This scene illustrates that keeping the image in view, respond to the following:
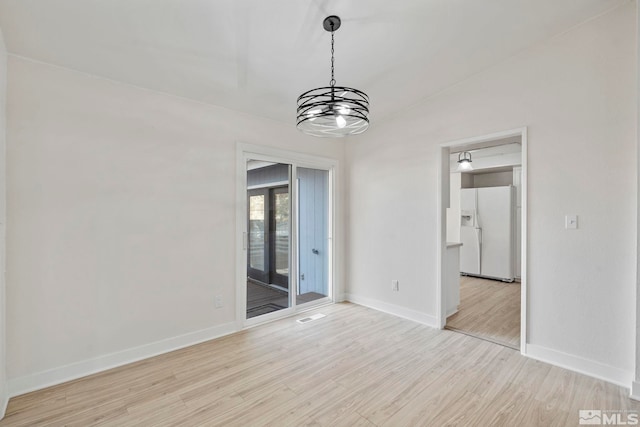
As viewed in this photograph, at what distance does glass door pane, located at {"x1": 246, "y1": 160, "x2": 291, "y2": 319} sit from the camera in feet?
11.8

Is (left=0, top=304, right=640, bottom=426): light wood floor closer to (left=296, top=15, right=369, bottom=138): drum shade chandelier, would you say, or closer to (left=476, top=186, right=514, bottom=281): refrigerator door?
(left=296, top=15, right=369, bottom=138): drum shade chandelier

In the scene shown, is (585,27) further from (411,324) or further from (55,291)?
(55,291)

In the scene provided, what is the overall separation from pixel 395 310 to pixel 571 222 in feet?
7.06

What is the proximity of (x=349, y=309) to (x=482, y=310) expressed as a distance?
1.82m

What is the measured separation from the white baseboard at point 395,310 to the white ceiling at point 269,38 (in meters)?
2.73

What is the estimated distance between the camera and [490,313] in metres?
3.93

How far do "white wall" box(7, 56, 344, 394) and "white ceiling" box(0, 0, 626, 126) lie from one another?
286 mm

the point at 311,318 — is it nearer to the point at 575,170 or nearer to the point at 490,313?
the point at 490,313

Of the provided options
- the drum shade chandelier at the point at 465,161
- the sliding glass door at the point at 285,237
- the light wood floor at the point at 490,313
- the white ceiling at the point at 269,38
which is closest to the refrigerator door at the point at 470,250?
the light wood floor at the point at 490,313

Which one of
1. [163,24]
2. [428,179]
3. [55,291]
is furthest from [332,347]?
[163,24]

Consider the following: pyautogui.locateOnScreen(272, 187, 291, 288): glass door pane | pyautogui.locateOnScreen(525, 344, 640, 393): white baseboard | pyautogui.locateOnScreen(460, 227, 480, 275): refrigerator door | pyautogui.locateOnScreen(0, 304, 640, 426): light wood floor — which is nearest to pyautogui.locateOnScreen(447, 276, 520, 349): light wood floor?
pyautogui.locateOnScreen(525, 344, 640, 393): white baseboard

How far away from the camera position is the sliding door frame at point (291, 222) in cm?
336

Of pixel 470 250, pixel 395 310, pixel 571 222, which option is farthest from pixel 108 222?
pixel 470 250

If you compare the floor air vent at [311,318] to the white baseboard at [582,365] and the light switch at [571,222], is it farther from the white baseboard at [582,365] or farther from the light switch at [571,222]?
the light switch at [571,222]
